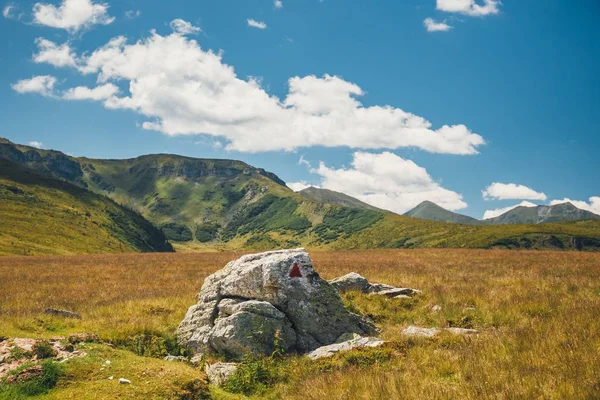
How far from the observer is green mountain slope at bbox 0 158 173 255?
98.2 meters

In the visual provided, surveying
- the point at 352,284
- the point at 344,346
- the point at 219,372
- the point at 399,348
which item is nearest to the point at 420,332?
the point at 399,348

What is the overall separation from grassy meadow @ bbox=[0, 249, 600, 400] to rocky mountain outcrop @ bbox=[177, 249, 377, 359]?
0.96 m

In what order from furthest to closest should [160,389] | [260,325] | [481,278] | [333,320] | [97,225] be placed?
[97,225], [481,278], [333,320], [260,325], [160,389]

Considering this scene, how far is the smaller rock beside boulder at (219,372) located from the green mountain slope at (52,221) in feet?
291

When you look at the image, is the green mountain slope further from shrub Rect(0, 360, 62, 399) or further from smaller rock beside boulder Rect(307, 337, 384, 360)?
smaller rock beside boulder Rect(307, 337, 384, 360)

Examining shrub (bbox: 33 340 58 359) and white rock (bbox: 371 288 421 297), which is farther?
white rock (bbox: 371 288 421 297)

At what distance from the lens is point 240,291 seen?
1204cm

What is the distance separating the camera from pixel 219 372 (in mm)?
8703

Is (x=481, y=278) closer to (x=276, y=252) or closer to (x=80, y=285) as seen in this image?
(x=276, y=252)

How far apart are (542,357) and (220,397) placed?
6.01m

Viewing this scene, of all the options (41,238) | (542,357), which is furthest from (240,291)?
(41,238)

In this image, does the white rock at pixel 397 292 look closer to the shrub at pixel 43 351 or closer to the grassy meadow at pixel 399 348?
the grassy meadow at pixel 399 348

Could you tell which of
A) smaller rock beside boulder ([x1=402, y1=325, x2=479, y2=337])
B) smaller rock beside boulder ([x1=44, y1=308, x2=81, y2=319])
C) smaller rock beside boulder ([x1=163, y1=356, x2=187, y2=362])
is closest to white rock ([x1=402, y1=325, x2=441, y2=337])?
smaller rock beside boulder ([x1=402, y1=325, x2=479, y2=337])

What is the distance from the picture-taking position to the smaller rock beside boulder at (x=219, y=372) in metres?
8.35
